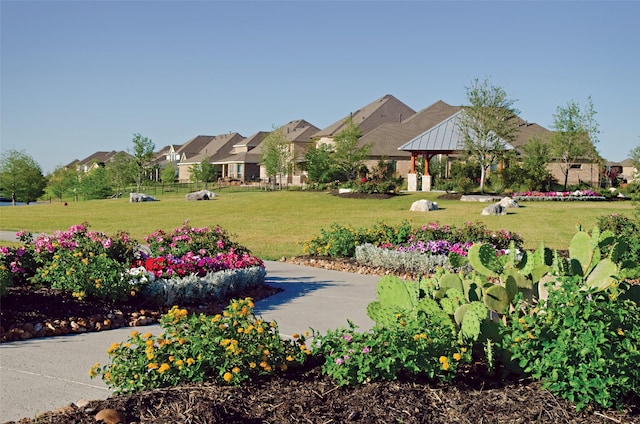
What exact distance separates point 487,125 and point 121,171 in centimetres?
3974

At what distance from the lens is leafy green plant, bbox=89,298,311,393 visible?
14.2 ft

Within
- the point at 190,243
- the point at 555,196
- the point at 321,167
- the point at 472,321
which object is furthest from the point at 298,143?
the point at 472,321

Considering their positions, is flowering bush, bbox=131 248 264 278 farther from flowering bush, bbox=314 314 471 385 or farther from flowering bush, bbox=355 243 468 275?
flowering bush, bbox=314 314 471 385

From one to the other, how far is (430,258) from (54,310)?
6.11 m

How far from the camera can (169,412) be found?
3814 mm

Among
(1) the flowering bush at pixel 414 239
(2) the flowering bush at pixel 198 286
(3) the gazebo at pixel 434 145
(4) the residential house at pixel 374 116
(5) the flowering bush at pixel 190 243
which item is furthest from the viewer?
(4) the residential house at pixel 374 116

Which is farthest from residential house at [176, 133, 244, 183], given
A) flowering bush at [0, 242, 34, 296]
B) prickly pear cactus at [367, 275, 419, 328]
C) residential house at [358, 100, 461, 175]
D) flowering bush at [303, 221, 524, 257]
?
prickly pear cactus at [367, 275, 419, 328]

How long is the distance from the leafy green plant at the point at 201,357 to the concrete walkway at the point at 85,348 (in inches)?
16.4

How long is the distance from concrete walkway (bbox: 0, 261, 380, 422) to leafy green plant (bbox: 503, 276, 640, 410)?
3.05 meters

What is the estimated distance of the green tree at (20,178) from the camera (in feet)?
189

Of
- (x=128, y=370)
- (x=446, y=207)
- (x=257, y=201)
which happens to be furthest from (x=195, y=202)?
(x=128, y=370)

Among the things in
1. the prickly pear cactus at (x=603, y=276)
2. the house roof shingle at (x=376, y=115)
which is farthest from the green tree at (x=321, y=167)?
the prickly pear cactus at (x=603, y=276)

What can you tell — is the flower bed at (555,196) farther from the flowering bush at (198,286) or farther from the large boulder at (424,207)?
the flowering bush at (198,286)

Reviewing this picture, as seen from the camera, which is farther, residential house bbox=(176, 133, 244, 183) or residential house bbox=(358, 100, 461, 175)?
residential house bbox=(176, 133, 244, 183)
